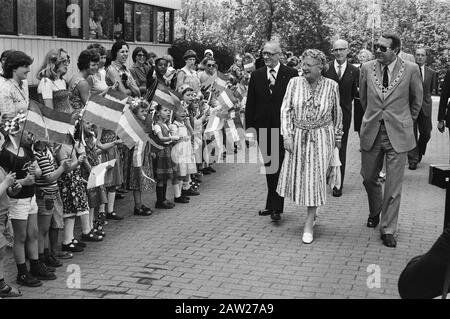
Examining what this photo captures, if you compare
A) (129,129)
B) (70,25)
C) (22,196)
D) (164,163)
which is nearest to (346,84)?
(164,163)

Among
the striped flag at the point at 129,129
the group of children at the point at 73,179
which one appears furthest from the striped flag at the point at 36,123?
the striped flag at the point at 129,129

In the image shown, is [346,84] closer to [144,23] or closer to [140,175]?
[140,175]

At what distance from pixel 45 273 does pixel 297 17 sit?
29.6 metres

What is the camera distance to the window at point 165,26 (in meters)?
25.9

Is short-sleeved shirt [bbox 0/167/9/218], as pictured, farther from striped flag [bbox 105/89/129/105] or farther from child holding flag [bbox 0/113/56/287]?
striped flag [bbox 105/89/129/105]

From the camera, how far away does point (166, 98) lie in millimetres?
9062

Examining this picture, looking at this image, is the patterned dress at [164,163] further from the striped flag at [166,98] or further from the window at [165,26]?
the window at [165,26]

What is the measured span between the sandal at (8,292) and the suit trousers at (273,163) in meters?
3.60

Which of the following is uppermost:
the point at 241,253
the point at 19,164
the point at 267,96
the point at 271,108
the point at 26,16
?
the point at 26,16

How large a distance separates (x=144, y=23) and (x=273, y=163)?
1628 centimetres

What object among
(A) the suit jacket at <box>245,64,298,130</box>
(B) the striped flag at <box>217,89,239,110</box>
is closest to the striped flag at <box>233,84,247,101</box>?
(B) the striped flag at <box>217,89,239,110</box>

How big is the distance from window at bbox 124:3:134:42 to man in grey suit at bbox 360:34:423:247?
14955 mm

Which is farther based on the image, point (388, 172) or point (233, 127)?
point (233, 127)

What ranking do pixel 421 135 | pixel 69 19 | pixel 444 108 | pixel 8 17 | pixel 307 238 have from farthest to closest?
pixel 69 19 → pixel 8 17 → pixel 421 135 → pixel 444 108 → pixel 307 238
